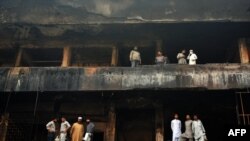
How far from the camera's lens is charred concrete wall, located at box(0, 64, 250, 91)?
14.1 metres

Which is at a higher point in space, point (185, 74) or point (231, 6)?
point (231, 6)

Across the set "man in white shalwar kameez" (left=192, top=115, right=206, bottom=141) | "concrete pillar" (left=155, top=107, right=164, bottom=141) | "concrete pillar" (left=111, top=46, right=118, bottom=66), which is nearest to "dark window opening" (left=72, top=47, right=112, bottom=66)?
"concrete pillar" (left=111, top=46, right=118, bottom=66)

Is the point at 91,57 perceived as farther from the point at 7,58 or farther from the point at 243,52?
the point at 243,52

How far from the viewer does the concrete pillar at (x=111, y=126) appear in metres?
14.7

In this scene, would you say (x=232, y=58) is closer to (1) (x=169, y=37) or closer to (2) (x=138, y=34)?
(1) (x=169, y=37)

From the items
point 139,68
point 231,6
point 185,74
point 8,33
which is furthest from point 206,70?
point 8,33

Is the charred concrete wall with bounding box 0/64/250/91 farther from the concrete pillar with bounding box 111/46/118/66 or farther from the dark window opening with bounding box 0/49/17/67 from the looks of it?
the dark window opening with bounding box 0/49/17/67

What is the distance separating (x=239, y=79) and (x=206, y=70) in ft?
3.84

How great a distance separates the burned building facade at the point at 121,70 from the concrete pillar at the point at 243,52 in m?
0.04

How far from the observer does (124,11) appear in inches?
643

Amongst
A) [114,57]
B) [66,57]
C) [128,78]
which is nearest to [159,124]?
[128,78]

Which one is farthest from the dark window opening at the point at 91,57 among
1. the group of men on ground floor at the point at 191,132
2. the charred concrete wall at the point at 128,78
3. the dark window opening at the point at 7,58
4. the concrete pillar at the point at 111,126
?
the group of men on ground floor at the point at 191,132

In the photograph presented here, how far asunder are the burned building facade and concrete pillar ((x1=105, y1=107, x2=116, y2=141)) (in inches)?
1.5

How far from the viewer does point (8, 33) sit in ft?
56.3
